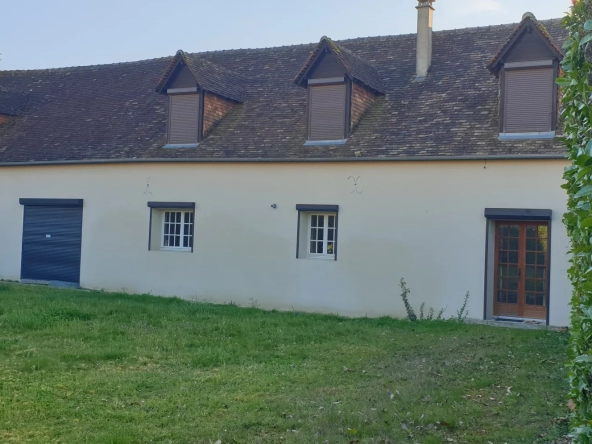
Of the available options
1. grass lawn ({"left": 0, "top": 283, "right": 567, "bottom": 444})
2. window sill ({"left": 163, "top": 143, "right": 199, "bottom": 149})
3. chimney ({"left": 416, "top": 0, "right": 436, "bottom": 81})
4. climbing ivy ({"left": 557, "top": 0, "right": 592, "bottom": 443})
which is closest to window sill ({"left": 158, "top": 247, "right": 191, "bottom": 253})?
window sill ({"left": 163, "top": 143, "right": 199, "bottom": 149})

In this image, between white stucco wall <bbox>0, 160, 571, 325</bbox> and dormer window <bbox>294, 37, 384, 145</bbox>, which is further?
dormer window <bbox>294, 37, 384, 145</bbox>

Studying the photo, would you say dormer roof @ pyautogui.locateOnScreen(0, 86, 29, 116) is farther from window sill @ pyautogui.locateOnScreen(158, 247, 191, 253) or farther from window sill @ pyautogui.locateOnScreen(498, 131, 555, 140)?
window sill @ pyautogui.locateOnScreen(498, 131, 555, 140)

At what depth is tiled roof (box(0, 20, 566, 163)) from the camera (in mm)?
14876

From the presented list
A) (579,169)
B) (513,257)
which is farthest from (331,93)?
(579,169)

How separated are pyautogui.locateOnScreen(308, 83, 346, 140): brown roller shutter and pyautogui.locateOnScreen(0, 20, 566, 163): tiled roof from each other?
398 mm

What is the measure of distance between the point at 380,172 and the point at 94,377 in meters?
8.70

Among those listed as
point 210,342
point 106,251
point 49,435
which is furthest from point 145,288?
point 49,435

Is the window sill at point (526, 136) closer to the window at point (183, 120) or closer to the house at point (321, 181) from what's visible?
the house at point (321, 181)

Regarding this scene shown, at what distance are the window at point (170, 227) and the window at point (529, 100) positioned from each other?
7.88 metres

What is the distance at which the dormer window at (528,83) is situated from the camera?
45.3ft

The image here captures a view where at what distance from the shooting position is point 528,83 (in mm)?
14086

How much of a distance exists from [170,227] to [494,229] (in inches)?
322

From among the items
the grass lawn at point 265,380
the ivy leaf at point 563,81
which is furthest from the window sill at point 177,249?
the ivy leaf at point 563,81

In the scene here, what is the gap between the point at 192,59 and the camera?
17.7 metres
